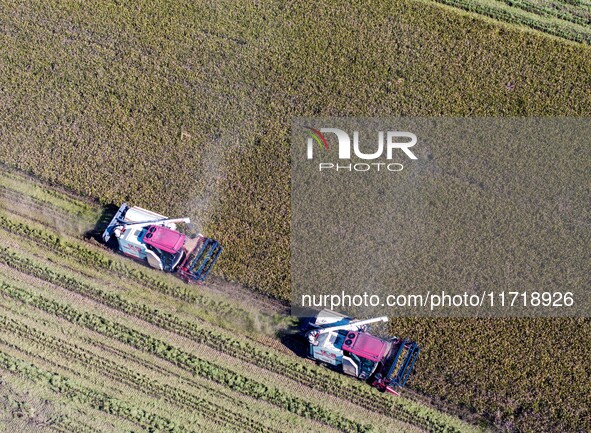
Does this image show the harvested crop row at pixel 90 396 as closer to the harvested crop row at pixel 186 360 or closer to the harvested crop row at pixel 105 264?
the harvested crop row at pixel 186 360

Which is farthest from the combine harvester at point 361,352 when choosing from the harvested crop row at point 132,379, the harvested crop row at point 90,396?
the harvested crop row at point 90,396

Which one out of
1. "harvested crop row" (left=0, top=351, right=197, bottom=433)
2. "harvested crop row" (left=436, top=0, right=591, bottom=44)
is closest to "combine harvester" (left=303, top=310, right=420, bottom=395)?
"harvested crop row" (left=0, top=351, right=197, bottom=433)

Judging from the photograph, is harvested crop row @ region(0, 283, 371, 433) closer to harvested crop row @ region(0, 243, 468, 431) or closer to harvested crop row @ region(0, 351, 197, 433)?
harvested crop row @ region(0, 243, 468, 431)

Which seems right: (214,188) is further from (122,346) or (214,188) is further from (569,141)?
(569,141)

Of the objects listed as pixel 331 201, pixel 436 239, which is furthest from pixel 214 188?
pixel 436 239

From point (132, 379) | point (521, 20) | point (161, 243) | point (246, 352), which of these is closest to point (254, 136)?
point (161, 243)

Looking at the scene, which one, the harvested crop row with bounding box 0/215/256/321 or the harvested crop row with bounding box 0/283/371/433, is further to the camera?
the harvested crop row with bounding box 0/215/256/321
